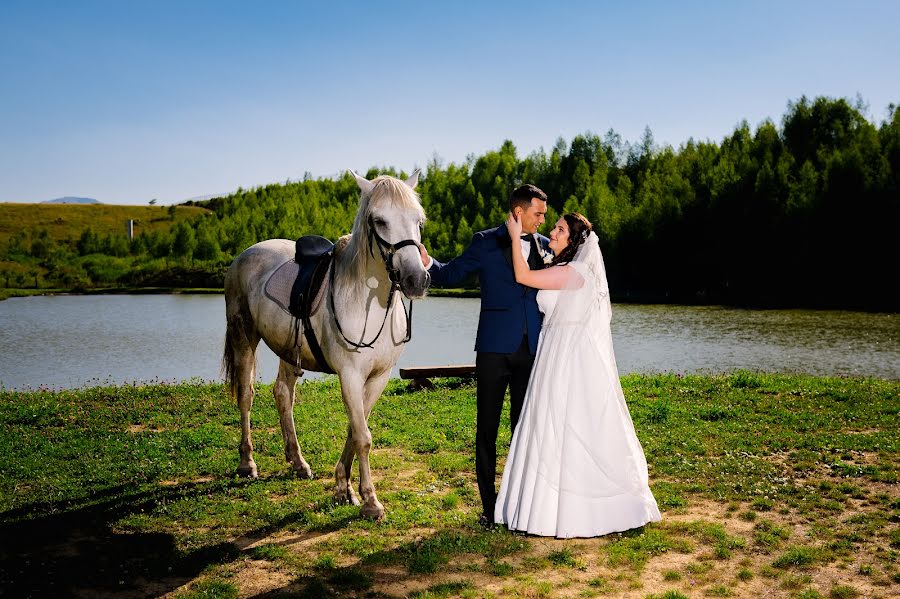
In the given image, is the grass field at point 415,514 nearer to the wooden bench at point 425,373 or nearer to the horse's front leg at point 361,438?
the horse's front leg at point 361,438

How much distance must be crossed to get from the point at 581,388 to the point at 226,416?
254 inches

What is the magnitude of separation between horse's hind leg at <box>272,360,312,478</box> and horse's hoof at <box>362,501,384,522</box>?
1467 mm

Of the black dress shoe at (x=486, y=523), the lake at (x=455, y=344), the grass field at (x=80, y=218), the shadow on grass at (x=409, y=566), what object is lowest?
the lake at (x=455, y=344)

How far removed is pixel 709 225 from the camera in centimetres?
5278

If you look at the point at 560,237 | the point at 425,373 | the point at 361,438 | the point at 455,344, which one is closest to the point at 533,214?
the point at 560,237

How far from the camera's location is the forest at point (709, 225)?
43344mm

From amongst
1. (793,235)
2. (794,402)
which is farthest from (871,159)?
(794,402)

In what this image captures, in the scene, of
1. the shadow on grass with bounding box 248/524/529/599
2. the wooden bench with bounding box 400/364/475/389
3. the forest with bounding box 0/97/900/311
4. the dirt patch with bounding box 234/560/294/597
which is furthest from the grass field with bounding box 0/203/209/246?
the shadow on grass with bounding box 248/524/529/599

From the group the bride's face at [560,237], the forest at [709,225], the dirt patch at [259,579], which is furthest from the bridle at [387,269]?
the forest at [709,225]

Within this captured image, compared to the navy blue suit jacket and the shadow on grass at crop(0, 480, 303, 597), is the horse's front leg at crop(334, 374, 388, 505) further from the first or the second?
the navy blue suit jacket

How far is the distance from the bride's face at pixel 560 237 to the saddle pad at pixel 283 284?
2.59 metres

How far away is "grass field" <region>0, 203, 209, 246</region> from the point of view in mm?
112688

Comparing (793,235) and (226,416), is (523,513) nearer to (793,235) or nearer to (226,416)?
(226,416)

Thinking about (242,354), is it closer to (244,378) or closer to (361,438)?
(244,378)
